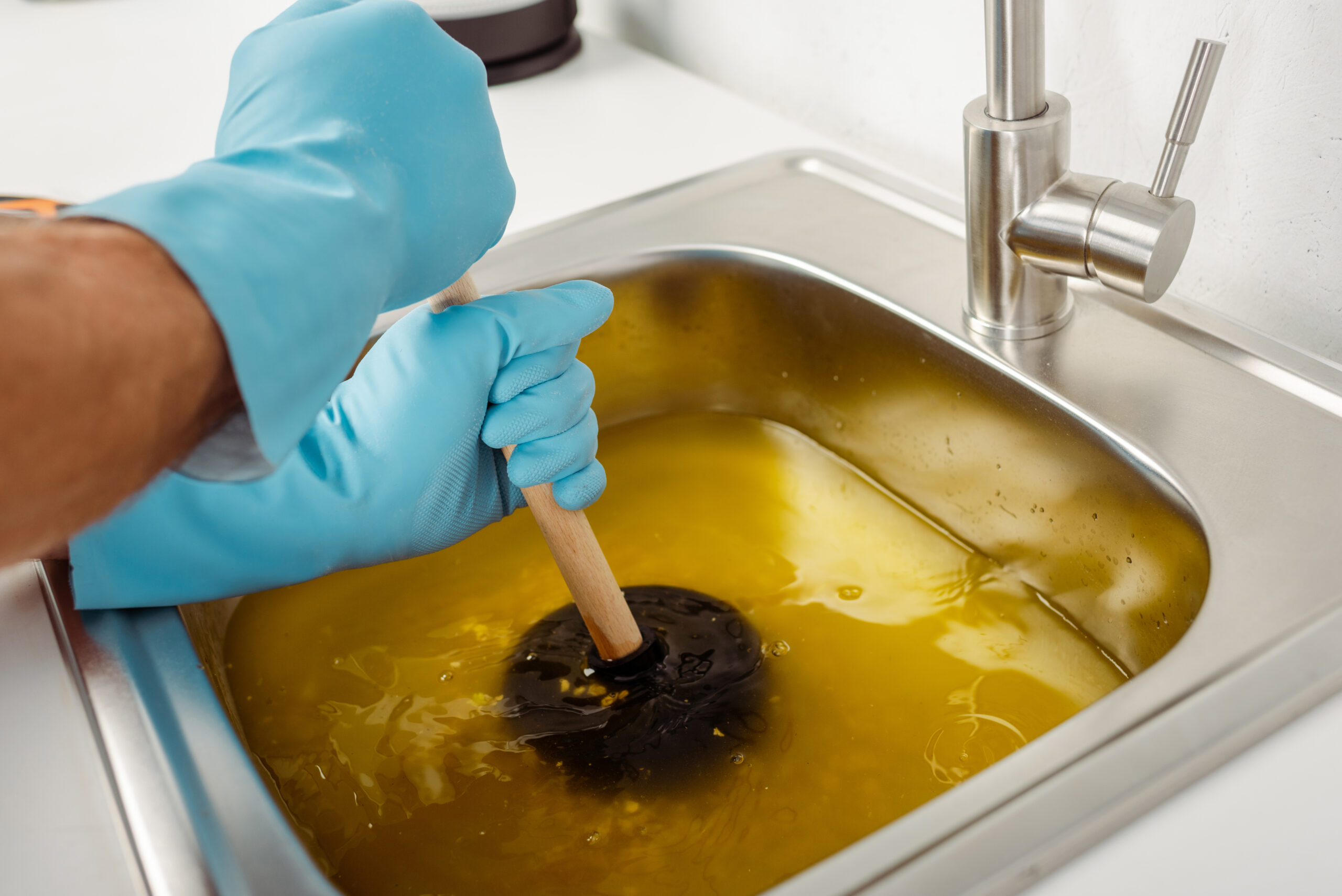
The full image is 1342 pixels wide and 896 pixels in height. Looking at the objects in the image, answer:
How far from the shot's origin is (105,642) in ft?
2.16

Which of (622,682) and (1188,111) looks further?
(622,682)

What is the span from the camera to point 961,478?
91 cm

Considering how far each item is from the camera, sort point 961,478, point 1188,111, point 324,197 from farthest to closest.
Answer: point 961,478 < point 1188,111 < point 324,197

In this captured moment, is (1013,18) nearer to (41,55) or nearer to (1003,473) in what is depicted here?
(1003,473)

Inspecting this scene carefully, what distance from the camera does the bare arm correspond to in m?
0.40

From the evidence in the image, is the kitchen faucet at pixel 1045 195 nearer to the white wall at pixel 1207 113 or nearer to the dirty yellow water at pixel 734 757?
the white wall at pixel 1207 113

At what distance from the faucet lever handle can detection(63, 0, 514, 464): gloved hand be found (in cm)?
43

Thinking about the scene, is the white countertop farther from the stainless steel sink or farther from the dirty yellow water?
the dirty yellow water

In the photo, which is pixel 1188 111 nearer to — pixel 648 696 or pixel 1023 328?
pixel 1023 328

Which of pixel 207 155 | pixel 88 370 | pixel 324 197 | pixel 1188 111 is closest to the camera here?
pixel 88 370

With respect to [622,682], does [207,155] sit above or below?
above

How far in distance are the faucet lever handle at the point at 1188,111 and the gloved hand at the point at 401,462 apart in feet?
1.26

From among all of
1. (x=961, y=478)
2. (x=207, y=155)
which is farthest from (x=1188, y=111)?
(x=207, y=155)

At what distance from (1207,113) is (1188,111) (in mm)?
166
